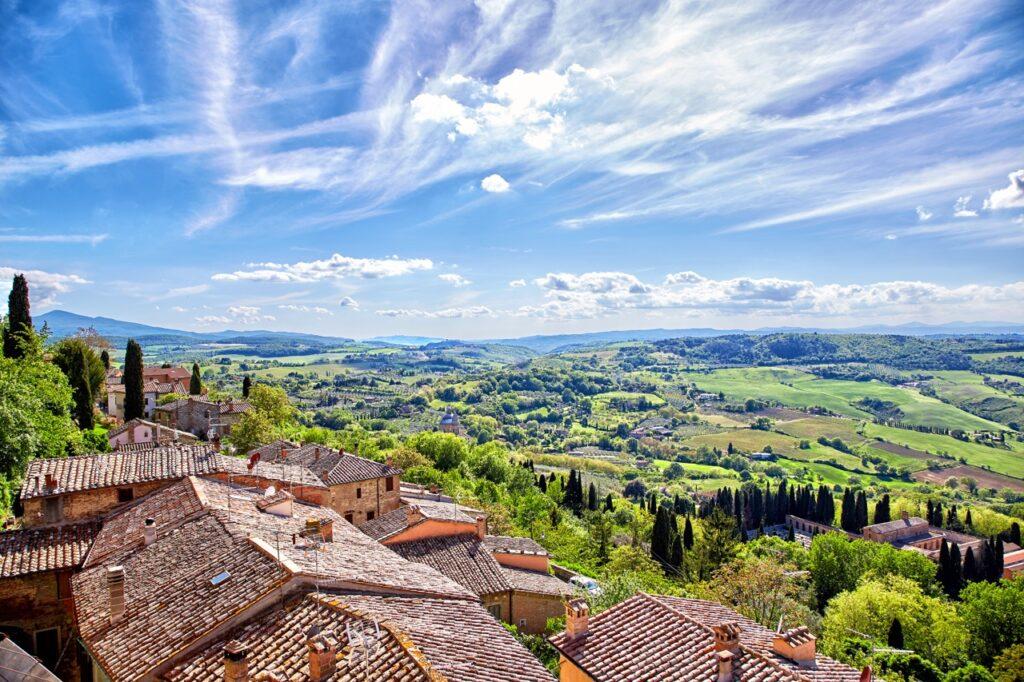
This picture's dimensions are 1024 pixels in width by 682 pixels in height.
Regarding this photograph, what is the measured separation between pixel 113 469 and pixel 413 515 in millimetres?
12526

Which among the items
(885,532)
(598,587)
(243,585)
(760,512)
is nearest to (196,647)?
(243,585)

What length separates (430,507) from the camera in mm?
32375

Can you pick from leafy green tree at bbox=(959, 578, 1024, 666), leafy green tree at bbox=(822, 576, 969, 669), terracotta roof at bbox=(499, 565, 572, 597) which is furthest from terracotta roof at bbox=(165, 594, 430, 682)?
leafy green tree at bbox=(959, 578, 1024, 666)

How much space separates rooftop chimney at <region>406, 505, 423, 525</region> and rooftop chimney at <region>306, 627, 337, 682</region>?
18.3 metres

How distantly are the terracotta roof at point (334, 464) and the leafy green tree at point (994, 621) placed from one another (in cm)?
4931

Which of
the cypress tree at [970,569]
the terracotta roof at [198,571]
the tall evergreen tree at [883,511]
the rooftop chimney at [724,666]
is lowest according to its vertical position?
the tall evergreen tree at [883,511]

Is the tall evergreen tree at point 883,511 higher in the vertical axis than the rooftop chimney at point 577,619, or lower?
lower

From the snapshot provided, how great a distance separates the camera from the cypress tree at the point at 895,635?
39.6 meters

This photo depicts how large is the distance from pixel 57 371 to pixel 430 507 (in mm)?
27328

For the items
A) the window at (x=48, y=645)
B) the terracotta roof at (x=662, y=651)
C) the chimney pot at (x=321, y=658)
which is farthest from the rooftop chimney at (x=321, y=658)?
the window at (x=48, y=645)

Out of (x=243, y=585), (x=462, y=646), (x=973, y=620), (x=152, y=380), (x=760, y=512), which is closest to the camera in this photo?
(x=462, y=646)

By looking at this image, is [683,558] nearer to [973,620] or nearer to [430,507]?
[973,620]

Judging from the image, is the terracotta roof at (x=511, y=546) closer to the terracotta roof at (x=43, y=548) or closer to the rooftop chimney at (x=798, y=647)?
the terracotta roof at (x=43, y=548)

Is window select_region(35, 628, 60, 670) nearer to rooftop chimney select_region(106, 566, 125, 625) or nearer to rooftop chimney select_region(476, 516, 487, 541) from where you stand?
rooftop chimney select_region(106, 566, 125, 625)
